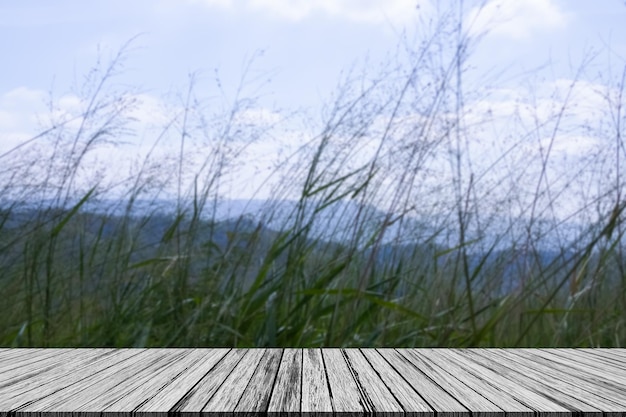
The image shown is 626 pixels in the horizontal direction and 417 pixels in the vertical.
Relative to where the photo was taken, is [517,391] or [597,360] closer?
[517,391]

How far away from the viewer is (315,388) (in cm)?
92

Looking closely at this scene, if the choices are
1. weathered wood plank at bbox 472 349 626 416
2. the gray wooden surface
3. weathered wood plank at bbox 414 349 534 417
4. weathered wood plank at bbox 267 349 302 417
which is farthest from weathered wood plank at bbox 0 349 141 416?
weathered wood plank at bbox 472 349 626 416

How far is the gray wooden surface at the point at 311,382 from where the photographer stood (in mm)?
803

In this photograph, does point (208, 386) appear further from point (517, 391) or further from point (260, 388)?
point (517, 391)

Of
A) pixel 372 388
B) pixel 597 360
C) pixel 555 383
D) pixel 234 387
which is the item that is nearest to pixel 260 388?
pixel 234 387

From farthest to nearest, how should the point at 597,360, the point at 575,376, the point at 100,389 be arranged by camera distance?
the point at 597,360 → the point at 575,376 → the point at 100,389

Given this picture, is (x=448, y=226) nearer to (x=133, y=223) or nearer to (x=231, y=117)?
(x=231, y=117)

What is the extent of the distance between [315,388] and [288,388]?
0.11 feet

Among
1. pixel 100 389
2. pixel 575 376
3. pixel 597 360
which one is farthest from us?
pixel 597 360

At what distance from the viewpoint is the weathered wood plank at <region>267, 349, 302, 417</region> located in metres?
0.80

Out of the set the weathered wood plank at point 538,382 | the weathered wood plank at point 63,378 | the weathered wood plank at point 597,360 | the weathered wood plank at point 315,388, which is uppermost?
the weathered wood plank at point 597,360

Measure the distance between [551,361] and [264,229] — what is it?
870 millimetres

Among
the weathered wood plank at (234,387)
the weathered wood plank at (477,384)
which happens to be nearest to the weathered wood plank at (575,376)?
the weathered wood plank at (477,384)

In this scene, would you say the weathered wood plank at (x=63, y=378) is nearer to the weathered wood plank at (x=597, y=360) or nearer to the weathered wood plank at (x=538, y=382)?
the weathered wood plank at (x=538, y=382)
